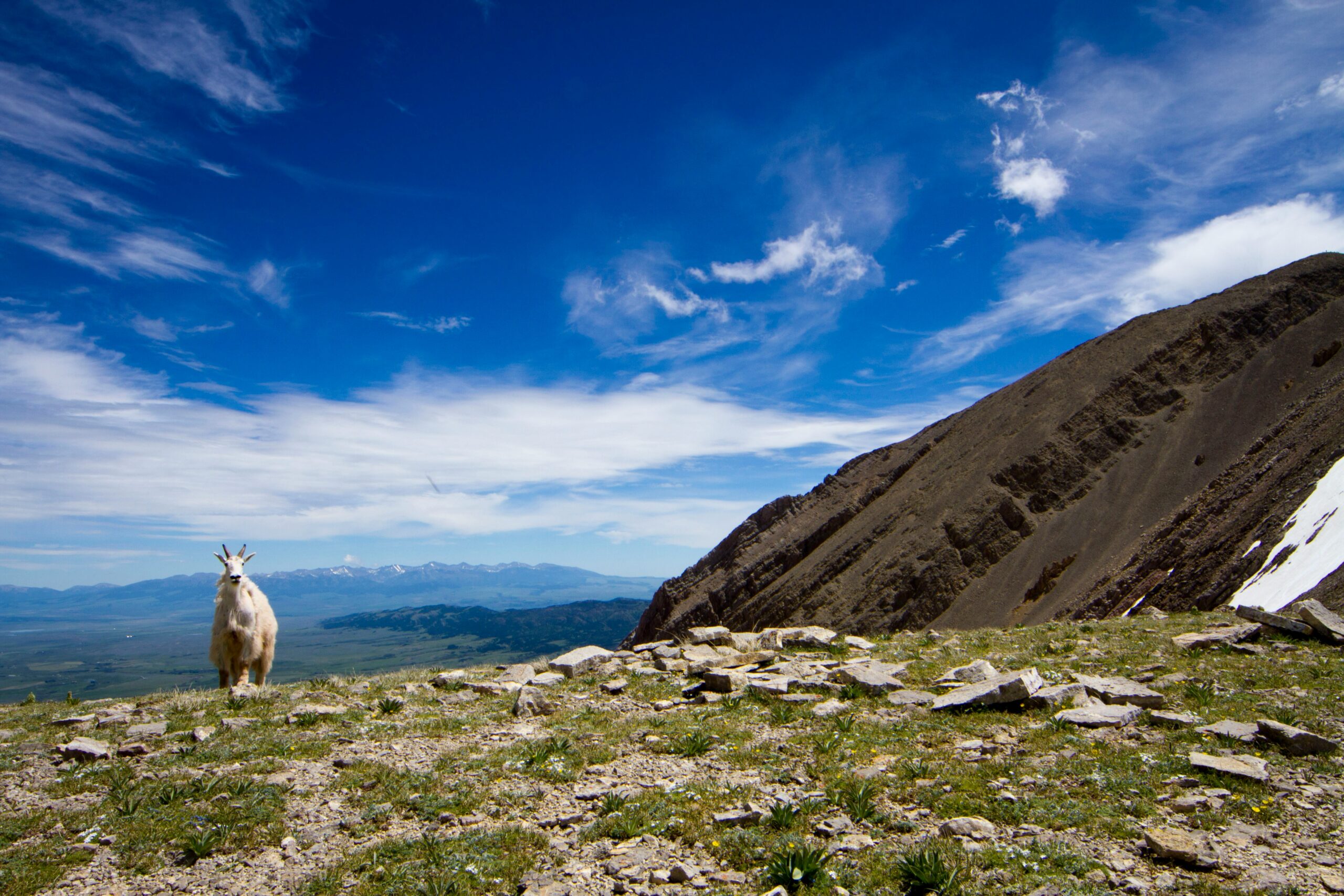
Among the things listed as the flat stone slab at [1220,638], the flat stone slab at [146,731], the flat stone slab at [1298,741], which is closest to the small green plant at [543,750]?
the flat stone slab at [146,731]

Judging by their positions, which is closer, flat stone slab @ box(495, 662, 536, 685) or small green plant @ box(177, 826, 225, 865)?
small green plant @ box(177, 826, 225, 865)

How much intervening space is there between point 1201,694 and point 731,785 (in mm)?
7977

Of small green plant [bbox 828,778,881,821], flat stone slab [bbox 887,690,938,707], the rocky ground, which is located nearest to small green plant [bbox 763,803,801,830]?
the rocky ground

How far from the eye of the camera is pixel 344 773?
30.2 ft

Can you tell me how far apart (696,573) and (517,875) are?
279ft

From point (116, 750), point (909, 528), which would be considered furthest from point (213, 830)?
point (909, 528)

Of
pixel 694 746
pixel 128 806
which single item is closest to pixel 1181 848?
pixel 694 746

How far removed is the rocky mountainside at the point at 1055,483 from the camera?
5828 cm

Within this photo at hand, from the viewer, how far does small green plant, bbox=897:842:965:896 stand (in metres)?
5.62

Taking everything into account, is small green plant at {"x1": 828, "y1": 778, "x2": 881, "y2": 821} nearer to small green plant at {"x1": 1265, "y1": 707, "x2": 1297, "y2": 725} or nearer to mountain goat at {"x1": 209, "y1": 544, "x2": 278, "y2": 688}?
small green plant at {"x1": 1265, "y1": 707, "x2": 1297, "y2": 725}

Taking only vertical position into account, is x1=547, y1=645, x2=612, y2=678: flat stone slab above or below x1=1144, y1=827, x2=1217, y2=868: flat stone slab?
above

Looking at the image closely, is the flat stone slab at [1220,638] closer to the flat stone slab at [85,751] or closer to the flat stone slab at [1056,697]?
the flat stone slab at [1056,697]

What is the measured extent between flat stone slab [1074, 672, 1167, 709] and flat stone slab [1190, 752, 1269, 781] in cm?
246

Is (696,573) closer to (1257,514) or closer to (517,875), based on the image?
(1257,514)
